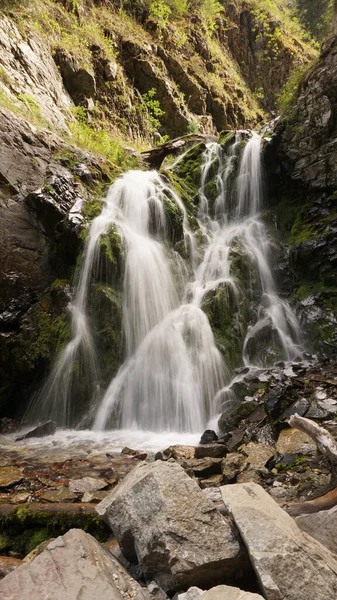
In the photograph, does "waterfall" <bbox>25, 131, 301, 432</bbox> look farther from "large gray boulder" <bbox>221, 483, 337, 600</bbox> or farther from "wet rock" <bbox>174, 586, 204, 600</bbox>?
"wet rock" <bbox>174, 586, 204, 600</bbox>

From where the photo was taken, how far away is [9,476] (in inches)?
176

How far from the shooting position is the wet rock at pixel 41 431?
6.76 m

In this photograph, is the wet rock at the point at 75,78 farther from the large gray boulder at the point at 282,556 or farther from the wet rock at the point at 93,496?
the large gray boulder at the point at 282,556

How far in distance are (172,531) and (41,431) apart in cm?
556

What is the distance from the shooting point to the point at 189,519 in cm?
→ 206

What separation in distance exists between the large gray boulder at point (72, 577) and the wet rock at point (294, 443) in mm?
2825

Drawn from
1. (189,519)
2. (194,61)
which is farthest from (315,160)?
(194,61)

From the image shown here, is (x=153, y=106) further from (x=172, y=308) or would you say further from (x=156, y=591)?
(x=156, y=591)

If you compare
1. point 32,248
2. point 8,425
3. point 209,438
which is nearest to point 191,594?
point 209,438

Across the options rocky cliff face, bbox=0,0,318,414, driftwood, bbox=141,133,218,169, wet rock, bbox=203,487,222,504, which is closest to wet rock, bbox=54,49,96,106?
rocky cliff face, bbox=0,0,318,414

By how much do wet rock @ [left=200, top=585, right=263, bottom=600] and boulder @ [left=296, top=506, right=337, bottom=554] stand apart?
877mm

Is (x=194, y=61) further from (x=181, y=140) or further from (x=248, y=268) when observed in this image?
(x=248, y=268)

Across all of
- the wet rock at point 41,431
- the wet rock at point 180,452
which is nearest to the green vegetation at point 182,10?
the wet rock at point 41,431

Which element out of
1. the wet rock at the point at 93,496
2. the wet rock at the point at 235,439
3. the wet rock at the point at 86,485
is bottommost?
the wet rock at the point at 93,496
